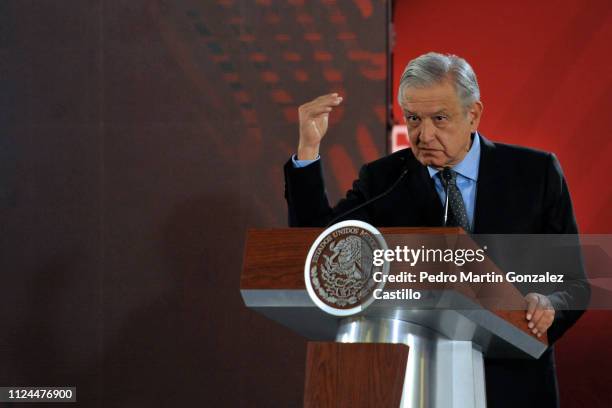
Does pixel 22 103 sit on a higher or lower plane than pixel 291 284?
higher

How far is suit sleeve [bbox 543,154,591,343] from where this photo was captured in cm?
141

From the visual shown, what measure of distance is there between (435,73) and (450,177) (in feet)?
0.61

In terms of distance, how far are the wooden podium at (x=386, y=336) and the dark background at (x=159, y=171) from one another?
1.59 metres

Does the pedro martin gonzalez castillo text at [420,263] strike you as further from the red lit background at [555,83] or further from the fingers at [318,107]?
the red lit background at [555,83]

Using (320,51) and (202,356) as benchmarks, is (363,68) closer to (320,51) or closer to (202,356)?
(320,51)

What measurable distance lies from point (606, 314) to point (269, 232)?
322cm

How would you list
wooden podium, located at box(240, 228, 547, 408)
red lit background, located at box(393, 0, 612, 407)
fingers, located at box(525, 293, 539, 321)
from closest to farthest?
wooden podium, located at box(240, 228, 547, 408)
fingers, located at box(525, 293, 539, 321)
red lit background, located at box(393, 0, 612, 407)

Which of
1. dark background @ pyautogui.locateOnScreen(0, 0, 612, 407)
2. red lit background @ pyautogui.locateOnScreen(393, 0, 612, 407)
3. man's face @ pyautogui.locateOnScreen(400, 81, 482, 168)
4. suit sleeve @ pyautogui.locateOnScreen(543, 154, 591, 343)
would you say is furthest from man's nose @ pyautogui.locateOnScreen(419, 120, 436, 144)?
red lit background @ pyautogui.locateOnScreen(393, 0, 612, 407)

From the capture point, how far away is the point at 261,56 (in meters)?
2.90

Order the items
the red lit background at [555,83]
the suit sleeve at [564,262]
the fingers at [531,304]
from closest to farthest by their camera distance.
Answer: the fingers at [531,304]
the suit sleeve at [564,262]
the red lit background at [555,83]

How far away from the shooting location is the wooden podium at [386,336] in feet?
3.51

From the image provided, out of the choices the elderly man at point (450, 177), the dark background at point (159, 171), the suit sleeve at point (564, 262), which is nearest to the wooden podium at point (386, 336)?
the suit sleeve at point (564, 262)

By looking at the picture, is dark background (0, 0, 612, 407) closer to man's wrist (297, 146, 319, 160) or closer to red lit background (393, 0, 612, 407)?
man's wrist (297, 146, 319, 160)

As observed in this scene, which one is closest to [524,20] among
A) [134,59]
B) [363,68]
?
[363,68]
